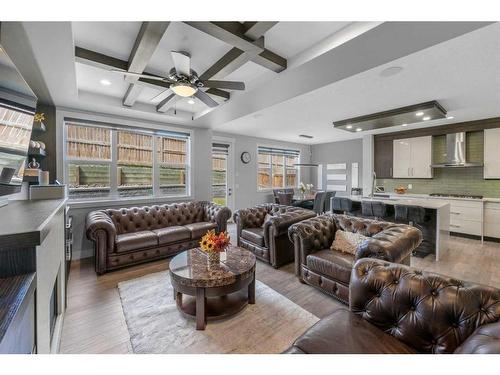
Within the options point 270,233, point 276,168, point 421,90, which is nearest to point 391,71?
point 421,90

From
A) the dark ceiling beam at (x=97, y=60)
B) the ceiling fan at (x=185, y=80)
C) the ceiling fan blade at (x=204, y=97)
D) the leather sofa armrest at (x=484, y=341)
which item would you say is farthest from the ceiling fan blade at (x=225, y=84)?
the leather sofa armrest at (x=484, y=341)

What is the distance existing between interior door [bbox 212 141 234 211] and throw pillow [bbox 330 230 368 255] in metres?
4.03

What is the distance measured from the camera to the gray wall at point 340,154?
284 inches

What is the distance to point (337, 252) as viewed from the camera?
2.71 meters

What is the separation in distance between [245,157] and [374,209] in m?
3.75

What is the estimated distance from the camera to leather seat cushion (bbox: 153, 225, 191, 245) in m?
3.61

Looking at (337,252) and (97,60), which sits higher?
(97,60)

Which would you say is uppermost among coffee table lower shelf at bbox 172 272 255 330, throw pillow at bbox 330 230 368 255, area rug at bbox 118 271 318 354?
throw pillow at bbox 330 230 368 255

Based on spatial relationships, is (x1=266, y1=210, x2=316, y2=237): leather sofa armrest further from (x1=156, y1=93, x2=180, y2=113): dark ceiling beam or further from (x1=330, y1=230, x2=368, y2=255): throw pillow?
(x1=156, y1=93, x2=180, y2=113): dark ceiling beam

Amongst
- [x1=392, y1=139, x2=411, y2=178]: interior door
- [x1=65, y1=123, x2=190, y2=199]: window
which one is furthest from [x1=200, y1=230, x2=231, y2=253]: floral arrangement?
[x1=392, y1=139, x2=411, y2=178]: interior door

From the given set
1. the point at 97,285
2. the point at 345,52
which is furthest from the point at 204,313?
the point at 345,52

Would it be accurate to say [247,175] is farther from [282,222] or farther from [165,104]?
[282,222]

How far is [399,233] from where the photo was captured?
242 centimetres

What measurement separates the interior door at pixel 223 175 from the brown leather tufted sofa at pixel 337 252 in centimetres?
374
